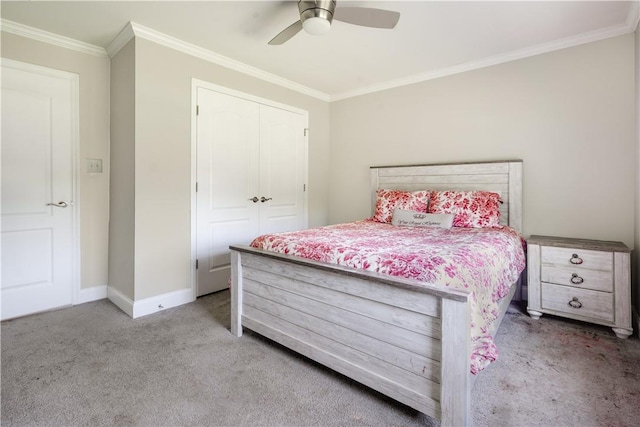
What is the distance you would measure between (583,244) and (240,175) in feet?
10.1

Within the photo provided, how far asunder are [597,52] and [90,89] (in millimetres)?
4419

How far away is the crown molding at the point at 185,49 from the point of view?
8.50 ft

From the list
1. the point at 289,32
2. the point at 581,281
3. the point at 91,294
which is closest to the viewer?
the point at 289,32

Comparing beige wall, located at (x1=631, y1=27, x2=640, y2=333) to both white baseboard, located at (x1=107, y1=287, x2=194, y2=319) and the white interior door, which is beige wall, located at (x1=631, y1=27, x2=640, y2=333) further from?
the white interior door

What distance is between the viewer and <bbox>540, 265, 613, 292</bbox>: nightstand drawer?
231 cm

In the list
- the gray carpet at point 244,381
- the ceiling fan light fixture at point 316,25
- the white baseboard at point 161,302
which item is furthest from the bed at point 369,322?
the ceiling fan light fixture at point 316,25

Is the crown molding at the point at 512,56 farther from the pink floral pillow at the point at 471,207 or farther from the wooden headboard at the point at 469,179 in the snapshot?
the pink floral pillow at the point at 471,207

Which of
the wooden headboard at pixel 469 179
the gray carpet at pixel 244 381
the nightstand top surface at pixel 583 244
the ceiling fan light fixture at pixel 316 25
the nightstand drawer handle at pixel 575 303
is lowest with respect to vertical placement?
the gray carpet at pixel 244 381

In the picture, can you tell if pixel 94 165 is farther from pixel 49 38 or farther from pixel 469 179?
pixel 469 179

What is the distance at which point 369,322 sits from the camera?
1.55 m

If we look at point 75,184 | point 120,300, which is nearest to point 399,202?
point 120,300

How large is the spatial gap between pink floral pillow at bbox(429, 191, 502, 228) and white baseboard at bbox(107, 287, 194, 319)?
249 centimetres

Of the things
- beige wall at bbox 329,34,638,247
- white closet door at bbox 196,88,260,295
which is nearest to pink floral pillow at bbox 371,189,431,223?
beige wall at bbox 329,34,638,247

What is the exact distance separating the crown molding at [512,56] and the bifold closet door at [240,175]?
116 centimetres
